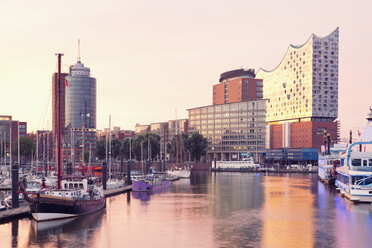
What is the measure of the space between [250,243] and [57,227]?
80.9ft

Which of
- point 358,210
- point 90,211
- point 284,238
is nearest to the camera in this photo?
point 284,238

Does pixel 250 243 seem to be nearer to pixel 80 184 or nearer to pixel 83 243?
pixel 83 243

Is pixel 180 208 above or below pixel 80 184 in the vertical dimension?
below

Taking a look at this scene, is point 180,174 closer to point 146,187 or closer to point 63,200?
point 146,187

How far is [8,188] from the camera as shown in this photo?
371ft

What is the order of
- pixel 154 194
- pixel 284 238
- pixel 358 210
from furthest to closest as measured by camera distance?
pixel 154 194, pixel 358 210, pixel 284 238

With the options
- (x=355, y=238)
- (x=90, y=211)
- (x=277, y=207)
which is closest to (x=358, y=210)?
(x=277, y=207)

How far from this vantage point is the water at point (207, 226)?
171 feet

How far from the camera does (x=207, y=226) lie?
62.3 m

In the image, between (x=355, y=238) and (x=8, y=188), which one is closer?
(x=355, y=238)

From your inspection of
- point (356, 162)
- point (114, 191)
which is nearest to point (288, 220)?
point (356, 162)

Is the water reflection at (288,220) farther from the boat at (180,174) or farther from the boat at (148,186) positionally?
the boat at (180,174)

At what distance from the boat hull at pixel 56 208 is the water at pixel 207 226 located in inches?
54.1

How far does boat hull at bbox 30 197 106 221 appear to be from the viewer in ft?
201
